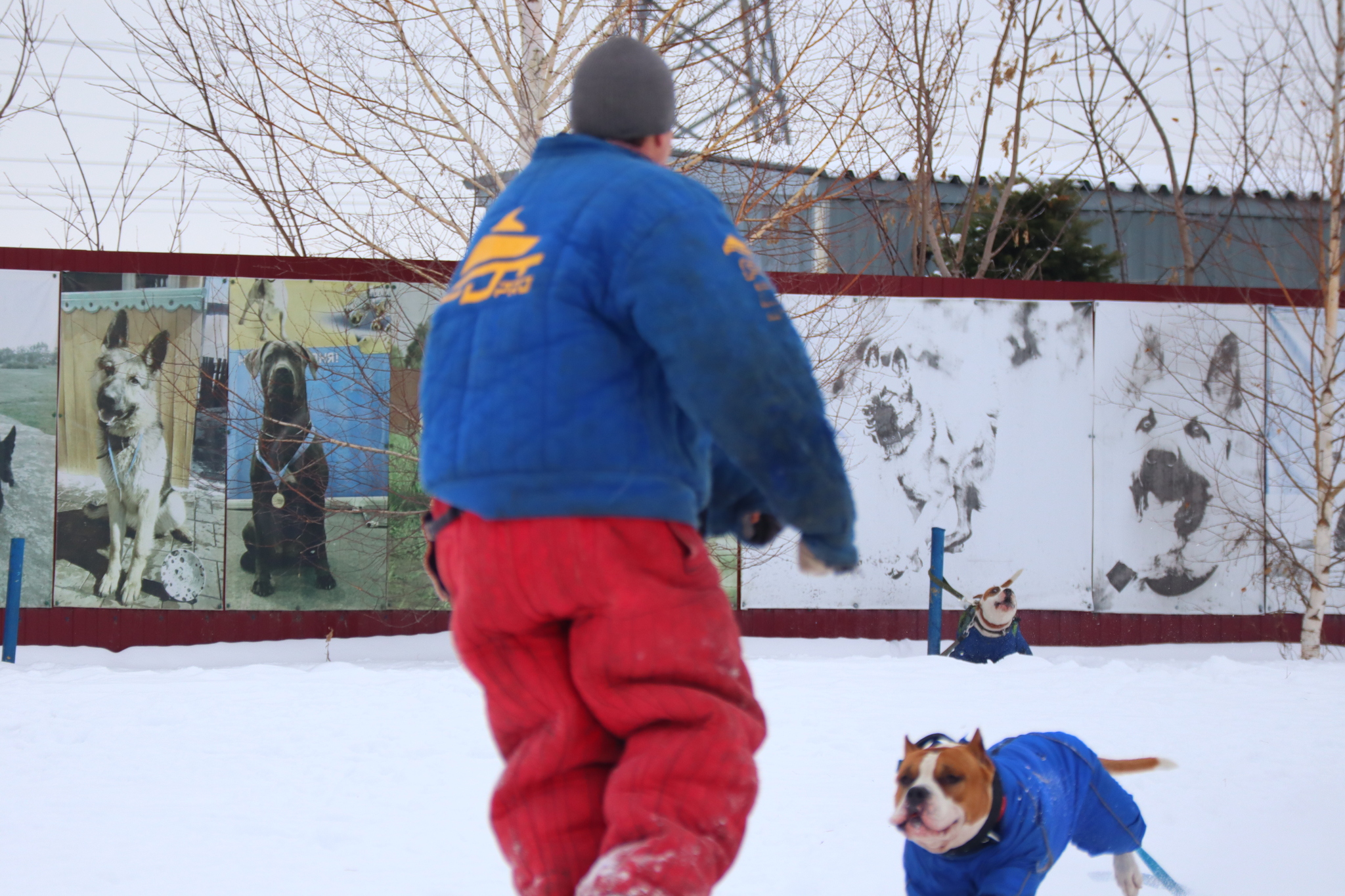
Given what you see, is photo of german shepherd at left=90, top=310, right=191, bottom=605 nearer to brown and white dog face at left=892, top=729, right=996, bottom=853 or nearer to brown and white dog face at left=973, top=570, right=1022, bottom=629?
brown and white dog face at left=973, top=570, right=1022, bottom=629

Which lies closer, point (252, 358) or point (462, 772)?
point (462, 772)

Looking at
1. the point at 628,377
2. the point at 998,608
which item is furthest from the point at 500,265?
the point at 998,608

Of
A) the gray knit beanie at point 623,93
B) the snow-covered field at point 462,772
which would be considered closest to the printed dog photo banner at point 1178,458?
the snow-covered field at point 462,772

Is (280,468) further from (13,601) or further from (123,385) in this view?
(13,601)

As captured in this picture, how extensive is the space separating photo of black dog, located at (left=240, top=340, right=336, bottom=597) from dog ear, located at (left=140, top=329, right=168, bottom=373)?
0.71m

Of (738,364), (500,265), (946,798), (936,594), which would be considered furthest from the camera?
(936,594)

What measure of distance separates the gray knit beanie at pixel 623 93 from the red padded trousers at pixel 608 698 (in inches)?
28.0

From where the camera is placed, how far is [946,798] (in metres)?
2.53

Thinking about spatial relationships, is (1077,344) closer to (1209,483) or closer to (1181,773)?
(1209,483)

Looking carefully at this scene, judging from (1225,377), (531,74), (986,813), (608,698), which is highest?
(531,74)

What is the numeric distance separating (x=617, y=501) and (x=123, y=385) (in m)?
8.46

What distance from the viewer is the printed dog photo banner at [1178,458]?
30.9 feet

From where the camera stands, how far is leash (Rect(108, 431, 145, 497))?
8562 millimetres

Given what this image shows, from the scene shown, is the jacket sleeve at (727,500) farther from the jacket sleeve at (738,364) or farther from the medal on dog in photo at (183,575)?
the medal on dog in photo at (183,575)
